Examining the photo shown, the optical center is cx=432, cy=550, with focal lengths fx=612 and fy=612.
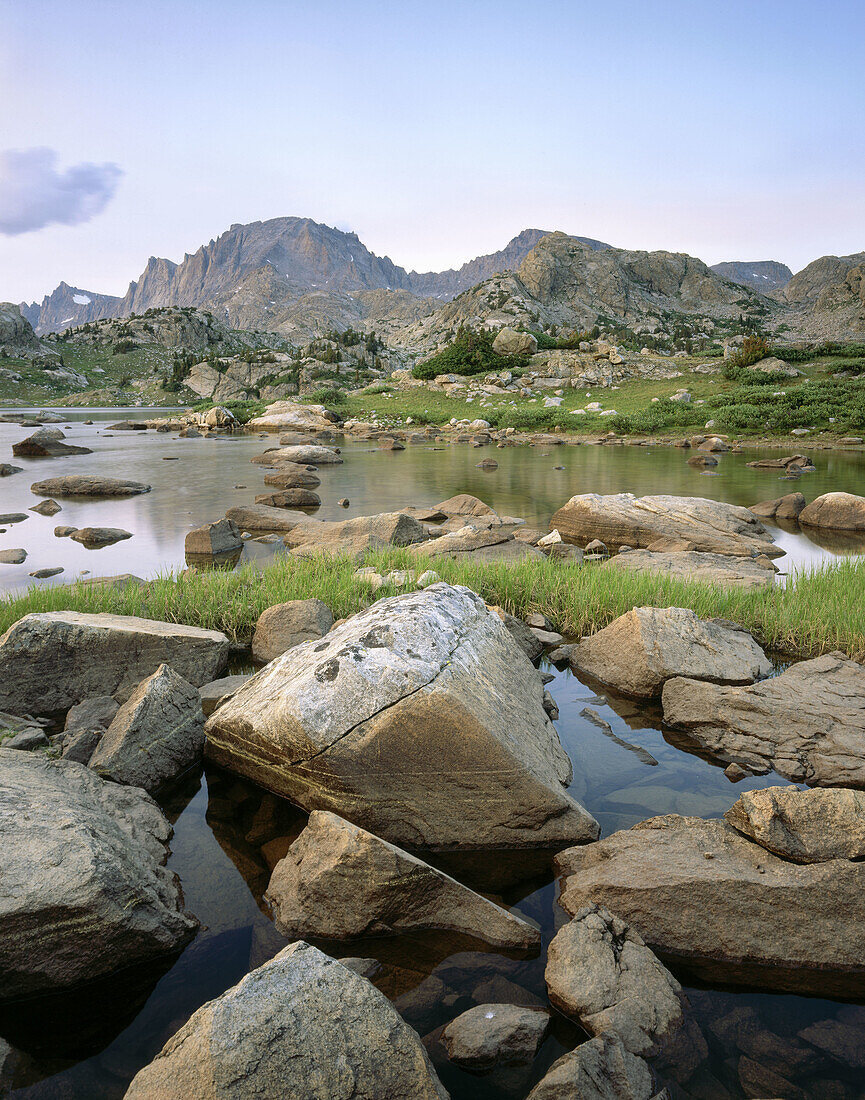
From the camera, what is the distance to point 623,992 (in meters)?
3.25

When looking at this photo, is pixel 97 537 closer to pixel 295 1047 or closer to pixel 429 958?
pixel 429 958

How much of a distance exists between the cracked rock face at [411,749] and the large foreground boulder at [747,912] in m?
0.76

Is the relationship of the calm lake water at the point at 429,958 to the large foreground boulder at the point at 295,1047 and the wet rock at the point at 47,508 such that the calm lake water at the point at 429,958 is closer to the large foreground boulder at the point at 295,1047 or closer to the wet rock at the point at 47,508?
the large foreground boulder at the point at 295,1047

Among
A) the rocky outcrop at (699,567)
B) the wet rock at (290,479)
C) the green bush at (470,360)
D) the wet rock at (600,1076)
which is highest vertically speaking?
the green bush at (470,360)

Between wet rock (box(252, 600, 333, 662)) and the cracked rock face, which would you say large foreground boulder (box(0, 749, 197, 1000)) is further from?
wet rock (box(252, 600, 333, 662))

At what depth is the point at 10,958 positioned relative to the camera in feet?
10.7

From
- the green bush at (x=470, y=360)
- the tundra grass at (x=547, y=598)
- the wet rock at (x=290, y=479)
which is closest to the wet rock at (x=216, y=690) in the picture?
the tundra grass at (x=547, y=598)

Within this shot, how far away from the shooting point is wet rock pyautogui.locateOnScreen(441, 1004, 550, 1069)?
3039 millimetres

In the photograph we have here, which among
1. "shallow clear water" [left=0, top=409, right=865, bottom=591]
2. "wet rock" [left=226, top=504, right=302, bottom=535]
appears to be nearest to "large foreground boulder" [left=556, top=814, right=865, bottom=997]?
"shallow clear water" [left=0, top=409, right=865, bottom=591]

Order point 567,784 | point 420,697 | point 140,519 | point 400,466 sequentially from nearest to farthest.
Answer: point 420,697 < point 567,784 < point 140,519 < point 400,466

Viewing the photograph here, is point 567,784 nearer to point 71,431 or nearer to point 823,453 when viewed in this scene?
point 823,453

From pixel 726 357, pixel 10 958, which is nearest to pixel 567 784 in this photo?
pixel 10 958

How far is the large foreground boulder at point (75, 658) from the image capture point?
6.51 metres

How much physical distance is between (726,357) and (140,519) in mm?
53017
